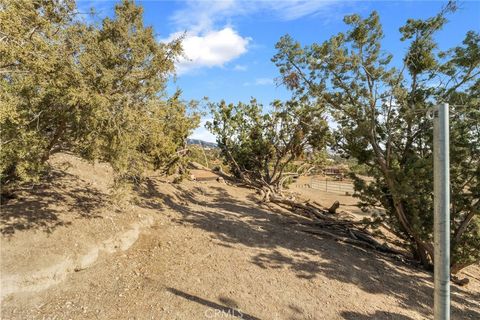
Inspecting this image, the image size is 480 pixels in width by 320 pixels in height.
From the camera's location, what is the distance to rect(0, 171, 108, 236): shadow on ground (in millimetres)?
5445

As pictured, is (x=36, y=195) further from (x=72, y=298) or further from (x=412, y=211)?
(x=412, y=211)

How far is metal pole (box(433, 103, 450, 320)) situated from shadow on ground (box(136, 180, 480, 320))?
1669 millimetres

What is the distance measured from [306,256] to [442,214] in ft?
12.1

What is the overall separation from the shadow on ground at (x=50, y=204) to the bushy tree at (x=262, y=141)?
7124mm

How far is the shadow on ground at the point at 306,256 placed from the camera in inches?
213

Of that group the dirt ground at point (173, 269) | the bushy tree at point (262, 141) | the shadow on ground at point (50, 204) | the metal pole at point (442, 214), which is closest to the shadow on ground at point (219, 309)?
the dirt ground at point (173, 269)

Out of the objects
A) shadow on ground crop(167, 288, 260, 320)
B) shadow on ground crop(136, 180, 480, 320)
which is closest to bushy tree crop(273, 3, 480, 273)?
shadow on ground crop(136, 180, 480, 320)

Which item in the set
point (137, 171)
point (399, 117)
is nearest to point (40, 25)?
point (137, 171)

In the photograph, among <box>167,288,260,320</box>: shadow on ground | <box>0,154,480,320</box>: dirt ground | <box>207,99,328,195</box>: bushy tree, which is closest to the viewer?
<box>167,288,260,320</box>: shadow on ground

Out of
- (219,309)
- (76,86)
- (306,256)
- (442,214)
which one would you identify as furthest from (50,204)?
(442,214)

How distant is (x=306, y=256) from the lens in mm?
6375

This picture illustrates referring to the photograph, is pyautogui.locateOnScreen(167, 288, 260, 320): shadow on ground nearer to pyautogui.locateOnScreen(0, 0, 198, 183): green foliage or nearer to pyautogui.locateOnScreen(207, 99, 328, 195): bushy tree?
pyautogui.locateOnScreen(0, 0, 198, 183): green foliage

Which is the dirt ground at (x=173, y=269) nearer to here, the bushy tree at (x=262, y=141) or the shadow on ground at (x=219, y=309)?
the shadow on ground at (x=219, y=309)

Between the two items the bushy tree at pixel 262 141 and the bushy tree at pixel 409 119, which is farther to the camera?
the bushy tree at pixel 262 141
